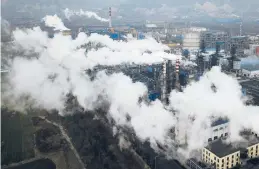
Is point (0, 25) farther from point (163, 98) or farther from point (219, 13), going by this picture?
point (219, 13)

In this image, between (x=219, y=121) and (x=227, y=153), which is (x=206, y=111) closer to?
(x=219, y=121)

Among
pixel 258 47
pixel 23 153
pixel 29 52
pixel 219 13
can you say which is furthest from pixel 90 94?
pixel 219 13

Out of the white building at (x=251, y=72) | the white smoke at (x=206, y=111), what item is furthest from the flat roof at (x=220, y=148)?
the white building at (x=251, y=72)

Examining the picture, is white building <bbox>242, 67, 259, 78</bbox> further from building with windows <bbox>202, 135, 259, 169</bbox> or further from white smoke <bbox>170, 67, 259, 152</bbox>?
building with windows <bbox>202, 135, 259, 169</bbox>

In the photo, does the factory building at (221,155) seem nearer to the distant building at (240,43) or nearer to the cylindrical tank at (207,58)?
the cylindrical tank at (207,58)

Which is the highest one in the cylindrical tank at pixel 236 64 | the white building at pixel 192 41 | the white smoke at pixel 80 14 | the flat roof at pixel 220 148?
the white smoke at pixel 80 14

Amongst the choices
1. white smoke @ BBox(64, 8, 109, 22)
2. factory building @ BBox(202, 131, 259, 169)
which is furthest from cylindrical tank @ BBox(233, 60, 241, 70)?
white smoke @ BBox(64, 8, 109, 22)
